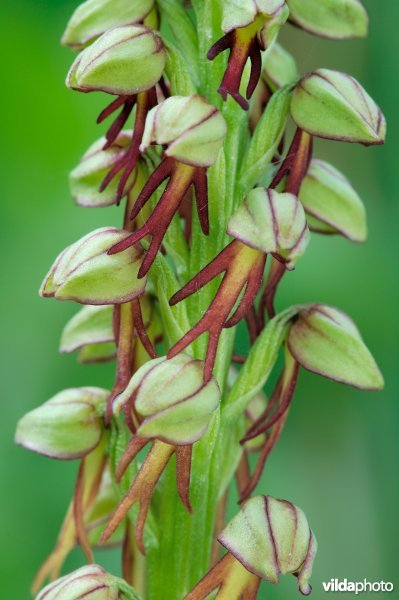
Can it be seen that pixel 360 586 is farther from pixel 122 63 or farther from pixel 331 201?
pixel 122 63

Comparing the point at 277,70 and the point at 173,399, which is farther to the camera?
the point at 277,70

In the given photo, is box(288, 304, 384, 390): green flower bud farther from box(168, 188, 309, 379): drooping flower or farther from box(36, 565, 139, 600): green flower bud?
box(36, 565, 139, 600): green flower bud

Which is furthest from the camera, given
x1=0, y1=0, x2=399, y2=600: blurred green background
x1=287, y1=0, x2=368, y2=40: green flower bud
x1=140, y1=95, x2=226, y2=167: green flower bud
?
x1=0, y1=0, x2=399, y2=600: blurred green background

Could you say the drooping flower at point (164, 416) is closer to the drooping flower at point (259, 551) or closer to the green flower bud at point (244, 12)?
the drooping flower at point (259, 551)

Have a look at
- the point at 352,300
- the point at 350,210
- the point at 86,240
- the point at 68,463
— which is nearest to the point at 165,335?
the point at 86,240

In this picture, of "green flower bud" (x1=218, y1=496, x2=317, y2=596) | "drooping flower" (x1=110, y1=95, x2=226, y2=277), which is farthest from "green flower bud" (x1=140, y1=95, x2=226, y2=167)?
"green flower bud" (x1=218, y1=496, x2=317, y2=596)

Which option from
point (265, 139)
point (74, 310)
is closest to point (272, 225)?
point (265, 139)

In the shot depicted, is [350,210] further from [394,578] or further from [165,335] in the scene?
[394,578]
